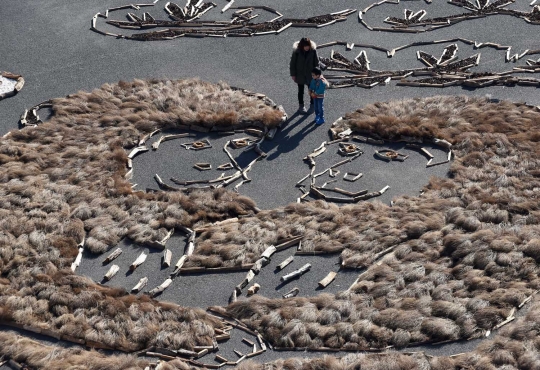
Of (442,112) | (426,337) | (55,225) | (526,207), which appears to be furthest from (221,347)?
(442,112)

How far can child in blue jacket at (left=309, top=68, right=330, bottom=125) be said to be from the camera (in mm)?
22509

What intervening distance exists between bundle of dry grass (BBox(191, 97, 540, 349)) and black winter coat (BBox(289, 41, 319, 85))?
6.63ft

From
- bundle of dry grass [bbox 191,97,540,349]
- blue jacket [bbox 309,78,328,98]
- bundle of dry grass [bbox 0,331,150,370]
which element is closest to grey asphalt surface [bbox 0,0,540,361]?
bundle of dry grass [bbox 191,97,540,349]

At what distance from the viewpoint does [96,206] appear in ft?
64.7

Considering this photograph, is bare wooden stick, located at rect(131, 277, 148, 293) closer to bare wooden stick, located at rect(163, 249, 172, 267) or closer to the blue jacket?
bare wooden stick, located at rect(163, 249, 172, 267)

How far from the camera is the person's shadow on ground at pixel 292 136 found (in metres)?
21.9

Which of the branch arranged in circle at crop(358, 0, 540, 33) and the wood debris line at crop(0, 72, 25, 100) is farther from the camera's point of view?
the branch arranged in circle at crop(358, 0, 540, 33)

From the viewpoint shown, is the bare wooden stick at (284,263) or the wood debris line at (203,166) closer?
the bare wooden stick at (284,263)

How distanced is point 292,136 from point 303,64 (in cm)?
199

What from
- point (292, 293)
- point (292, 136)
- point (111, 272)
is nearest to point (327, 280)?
point (292, 293)

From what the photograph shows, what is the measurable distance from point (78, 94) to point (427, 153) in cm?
971

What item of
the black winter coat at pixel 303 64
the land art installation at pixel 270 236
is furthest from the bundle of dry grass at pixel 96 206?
the black winter coat at pixel 303 64

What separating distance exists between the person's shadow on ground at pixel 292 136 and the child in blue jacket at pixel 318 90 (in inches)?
10.7

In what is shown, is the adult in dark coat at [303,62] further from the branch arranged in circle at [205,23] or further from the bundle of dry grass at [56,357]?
the bundle of dry grass at [56,357]
